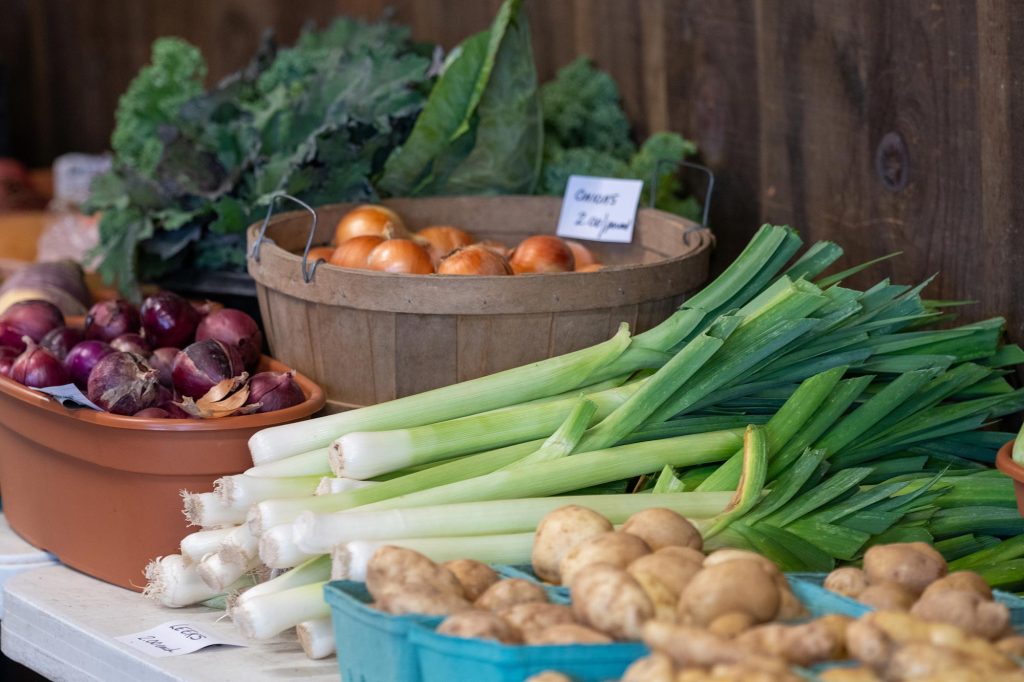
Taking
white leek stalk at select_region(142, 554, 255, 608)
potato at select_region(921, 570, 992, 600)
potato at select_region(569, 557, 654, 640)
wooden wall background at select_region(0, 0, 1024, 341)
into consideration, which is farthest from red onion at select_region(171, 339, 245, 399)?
wooden wall background at select_region(0, 0, 1024, 341)

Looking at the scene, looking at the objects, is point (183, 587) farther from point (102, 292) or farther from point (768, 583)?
point (102, 292)

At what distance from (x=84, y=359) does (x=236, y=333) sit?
0.22 meters

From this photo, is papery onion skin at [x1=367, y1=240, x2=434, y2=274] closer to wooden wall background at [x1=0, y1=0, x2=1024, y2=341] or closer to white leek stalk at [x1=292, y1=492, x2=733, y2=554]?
white leek stalk at [x1=292, y1=492, x2=733, y2=554]

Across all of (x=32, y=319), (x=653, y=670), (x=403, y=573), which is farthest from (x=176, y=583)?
(x=653, y=670)

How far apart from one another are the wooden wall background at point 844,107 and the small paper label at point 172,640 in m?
1.27

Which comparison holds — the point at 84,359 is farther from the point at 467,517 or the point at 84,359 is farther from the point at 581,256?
the point at 581,256

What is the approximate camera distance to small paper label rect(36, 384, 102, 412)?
61.4 inches

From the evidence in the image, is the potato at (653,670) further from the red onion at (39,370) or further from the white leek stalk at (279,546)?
the red onion at (39,370)

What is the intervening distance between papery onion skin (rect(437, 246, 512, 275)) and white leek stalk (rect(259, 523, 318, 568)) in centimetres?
58

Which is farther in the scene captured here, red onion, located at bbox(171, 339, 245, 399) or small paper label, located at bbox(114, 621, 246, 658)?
red onion, located at bbox(171, 339, 245, 399)

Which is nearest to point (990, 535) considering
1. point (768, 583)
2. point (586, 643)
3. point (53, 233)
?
point (768, 583)

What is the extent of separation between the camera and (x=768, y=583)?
102cm

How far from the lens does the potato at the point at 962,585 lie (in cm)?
105

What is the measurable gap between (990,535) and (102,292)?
77.9 inches
